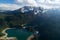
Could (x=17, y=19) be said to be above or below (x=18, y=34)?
above

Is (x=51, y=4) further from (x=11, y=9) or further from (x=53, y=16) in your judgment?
(x=11, y=9)

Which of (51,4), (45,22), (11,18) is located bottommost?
(45,22)

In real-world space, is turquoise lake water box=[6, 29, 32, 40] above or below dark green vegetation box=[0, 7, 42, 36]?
below

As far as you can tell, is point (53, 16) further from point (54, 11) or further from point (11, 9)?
point (11, 9)

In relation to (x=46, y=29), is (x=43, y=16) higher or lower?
higher

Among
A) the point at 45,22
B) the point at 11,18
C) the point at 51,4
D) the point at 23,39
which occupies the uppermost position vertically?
the point at 51,4

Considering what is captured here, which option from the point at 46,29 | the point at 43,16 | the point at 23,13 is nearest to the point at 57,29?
the point at 46,29

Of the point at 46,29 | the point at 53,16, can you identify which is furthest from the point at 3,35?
the point at 53,16

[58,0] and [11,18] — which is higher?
[58,0]

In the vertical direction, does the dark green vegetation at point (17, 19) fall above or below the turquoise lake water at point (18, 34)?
above
